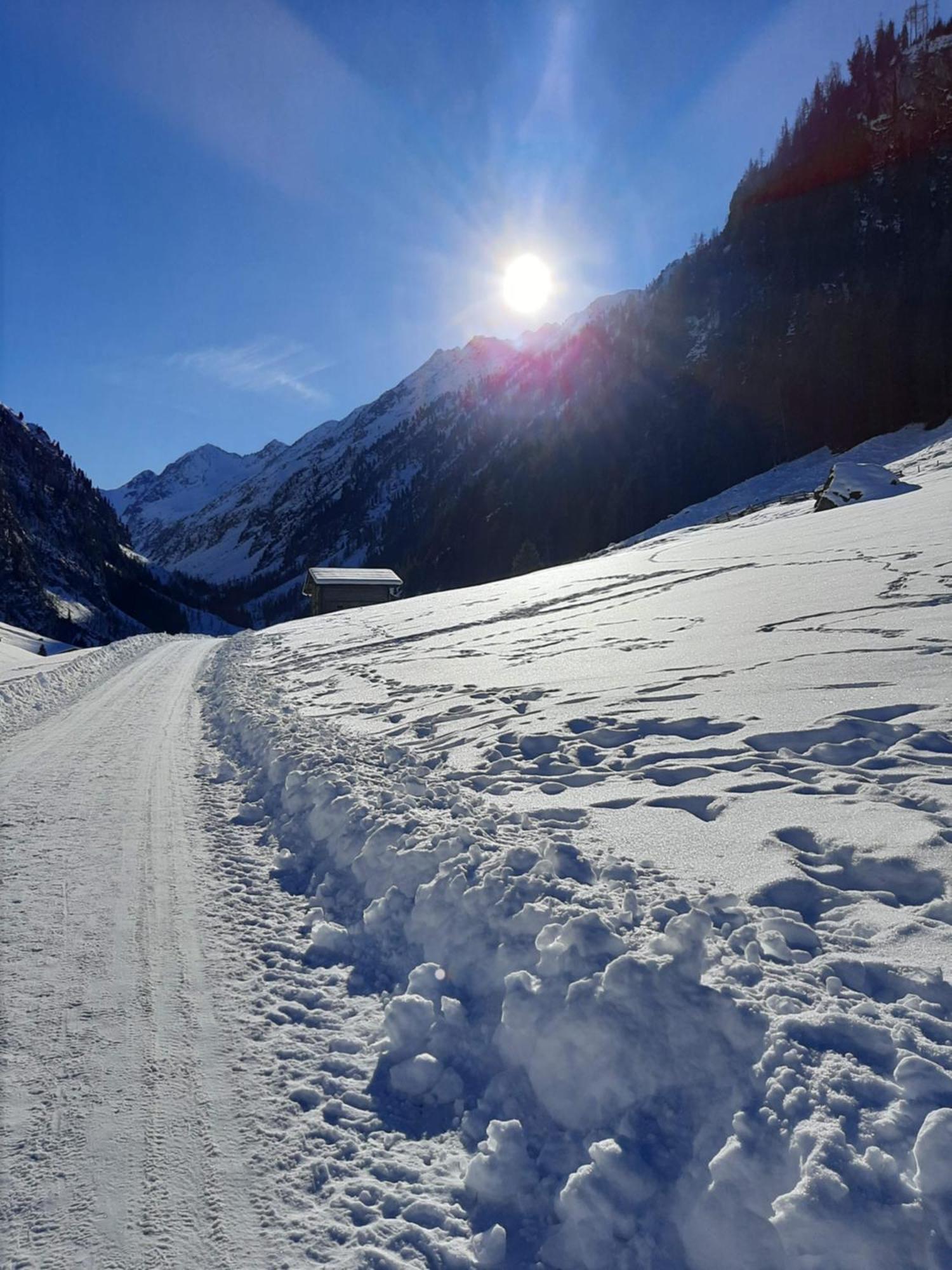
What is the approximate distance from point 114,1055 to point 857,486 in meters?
34.8

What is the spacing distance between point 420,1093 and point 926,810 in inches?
144

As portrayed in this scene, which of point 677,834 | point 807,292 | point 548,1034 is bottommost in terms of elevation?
point 548,1034

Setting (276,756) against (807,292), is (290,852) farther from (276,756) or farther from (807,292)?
(807,292)

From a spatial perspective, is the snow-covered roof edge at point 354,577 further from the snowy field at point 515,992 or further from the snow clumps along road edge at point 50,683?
the snowy field at point 515,992

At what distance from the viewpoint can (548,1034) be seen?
299 centimetres

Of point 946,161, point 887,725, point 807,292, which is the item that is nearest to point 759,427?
point 807,292

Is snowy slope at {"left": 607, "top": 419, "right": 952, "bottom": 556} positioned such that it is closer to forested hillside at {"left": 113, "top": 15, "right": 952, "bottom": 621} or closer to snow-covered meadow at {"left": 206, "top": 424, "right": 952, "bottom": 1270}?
forested hillside at {"left": 113, "top": 15, "right": 952, "bottom": 621}

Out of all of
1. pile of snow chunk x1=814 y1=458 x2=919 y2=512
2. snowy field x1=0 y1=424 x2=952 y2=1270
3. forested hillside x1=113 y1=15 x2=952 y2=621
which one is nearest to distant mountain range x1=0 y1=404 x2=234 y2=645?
forested hillside x1=113 y1=15 x2=952 y2=621

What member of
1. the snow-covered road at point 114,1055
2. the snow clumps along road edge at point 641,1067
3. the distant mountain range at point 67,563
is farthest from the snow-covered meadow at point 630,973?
the distant mountain range at point 67,563

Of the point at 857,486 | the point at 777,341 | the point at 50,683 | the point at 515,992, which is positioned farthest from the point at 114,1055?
the point at 777,341

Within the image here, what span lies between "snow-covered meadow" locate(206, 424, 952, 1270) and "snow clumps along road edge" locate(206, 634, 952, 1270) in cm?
1

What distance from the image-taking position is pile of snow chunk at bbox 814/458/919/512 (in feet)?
98.9

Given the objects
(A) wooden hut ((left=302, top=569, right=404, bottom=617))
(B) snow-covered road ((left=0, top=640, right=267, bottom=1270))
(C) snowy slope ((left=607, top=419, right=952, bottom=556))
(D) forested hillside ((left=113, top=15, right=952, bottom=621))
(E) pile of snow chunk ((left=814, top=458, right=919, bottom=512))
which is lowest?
(B) snow-covered road ((left=0, top=640, right=267, bottom=1270))

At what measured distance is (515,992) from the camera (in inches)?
127
